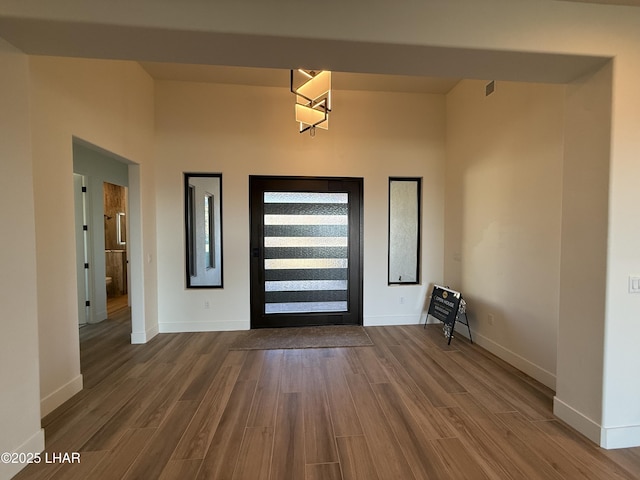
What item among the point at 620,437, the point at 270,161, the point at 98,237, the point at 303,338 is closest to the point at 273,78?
the point at 270,161

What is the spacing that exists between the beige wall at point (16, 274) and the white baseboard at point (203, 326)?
2.18 m

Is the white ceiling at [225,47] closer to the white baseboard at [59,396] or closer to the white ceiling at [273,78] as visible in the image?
the white ceiling at [273,78]

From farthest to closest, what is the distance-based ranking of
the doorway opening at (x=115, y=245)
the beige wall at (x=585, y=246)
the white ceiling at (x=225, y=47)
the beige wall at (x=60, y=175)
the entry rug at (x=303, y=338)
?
the doorway opening at (x=115, y=245)
the entry rug at (x=303, y=338)
the beige wall at (x=60, y=175)
the beige wall at (x=585, y=246)
the white ceiling at (x=225, y=47)

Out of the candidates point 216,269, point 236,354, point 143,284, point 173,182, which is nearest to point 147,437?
point 236,354

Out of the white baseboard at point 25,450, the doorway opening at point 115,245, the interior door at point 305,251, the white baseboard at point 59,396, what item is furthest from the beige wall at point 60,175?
the doorway opening at point 115,245

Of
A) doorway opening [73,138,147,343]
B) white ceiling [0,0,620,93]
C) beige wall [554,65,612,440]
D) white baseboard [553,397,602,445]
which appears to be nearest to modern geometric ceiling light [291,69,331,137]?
white ceiling [0,0,620,93]

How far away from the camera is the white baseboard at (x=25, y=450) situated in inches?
61.1

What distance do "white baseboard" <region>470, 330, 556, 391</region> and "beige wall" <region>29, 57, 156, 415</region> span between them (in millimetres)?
4101

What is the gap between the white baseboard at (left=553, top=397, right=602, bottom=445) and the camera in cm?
185

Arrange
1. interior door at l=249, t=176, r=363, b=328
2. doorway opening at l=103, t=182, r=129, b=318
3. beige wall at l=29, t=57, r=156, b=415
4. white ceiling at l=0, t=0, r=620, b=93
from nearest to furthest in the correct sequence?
white ceiling at l=0, t=0, r=620, b=93 → beige wall at l=29, t=57, r=156, b=415 → interior door at l=249, t=176, r=363, b=328 → doorway opening at l=103, t=182, r=129, b=318

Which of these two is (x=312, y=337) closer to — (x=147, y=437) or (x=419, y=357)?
(x=419, y=357)

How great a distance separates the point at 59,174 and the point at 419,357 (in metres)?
3.79

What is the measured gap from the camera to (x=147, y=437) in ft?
6.24

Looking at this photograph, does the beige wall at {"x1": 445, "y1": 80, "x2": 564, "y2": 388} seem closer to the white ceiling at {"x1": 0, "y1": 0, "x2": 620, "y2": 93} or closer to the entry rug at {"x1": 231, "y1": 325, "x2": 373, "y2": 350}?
the white ceiling at {"x1": 0, "y1": 0, "x2": 620, "y2": 93}
